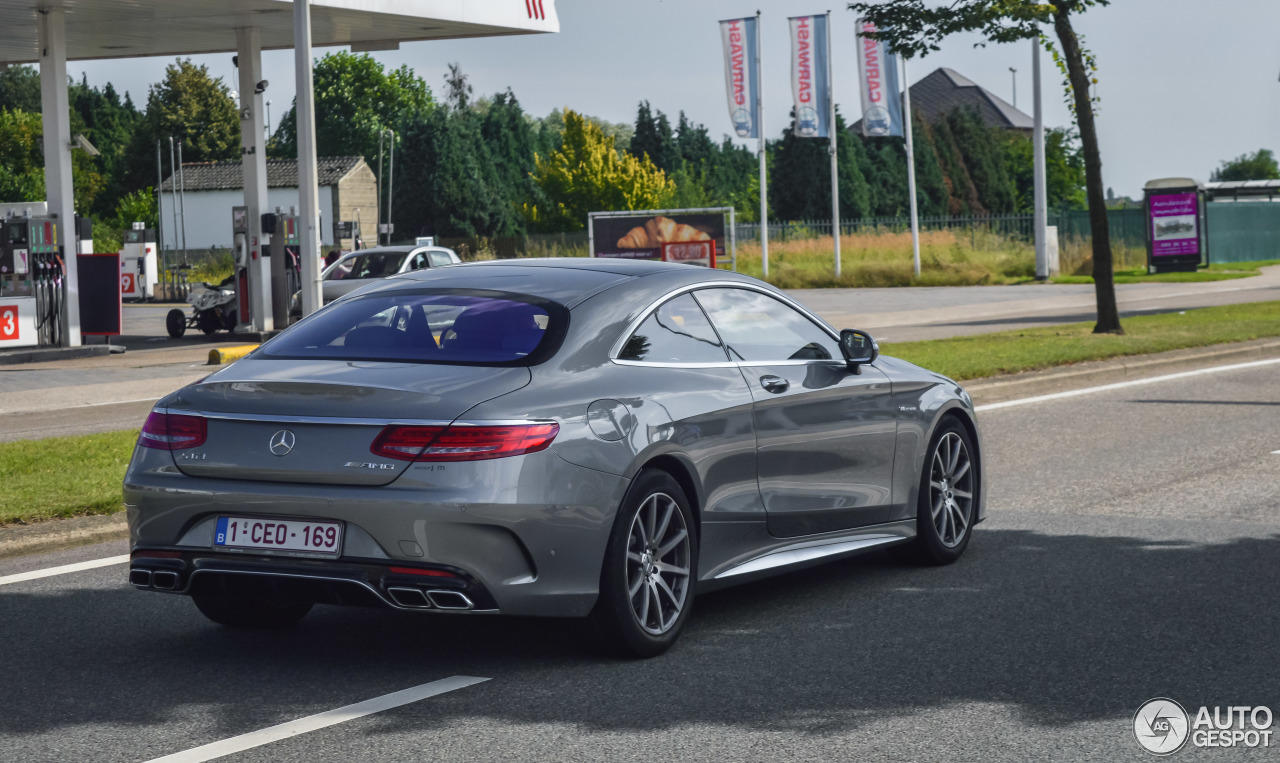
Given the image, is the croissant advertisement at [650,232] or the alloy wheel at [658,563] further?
the croissant advertisement at [650,232]

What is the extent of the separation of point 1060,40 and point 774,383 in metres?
17.3

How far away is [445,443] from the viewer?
5.09 meters

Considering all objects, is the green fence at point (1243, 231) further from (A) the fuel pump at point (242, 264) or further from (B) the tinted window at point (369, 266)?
(A) the fuel pump at point (242, 264)

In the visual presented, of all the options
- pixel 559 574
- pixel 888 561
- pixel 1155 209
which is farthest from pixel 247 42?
pixel 1155 209

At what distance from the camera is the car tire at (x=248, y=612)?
622cm

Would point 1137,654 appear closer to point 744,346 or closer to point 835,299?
point 744,346

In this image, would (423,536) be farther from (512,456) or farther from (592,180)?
(592,180)

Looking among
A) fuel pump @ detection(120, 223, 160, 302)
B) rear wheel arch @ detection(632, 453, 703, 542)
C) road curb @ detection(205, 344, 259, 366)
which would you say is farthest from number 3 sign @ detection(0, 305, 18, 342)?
fuel pump @ detection(120, 223, 160, 302)

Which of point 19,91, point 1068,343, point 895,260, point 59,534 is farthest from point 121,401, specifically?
point 19,91

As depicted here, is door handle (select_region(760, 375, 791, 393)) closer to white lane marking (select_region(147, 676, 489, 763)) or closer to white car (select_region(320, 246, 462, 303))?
white lane marking (select_region(147, 676, 489, 763))

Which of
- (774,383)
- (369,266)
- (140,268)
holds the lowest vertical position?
(774,383)

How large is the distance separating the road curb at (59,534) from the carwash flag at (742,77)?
39908 mm

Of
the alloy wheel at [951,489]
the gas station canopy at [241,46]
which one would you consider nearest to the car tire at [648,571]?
the alloy wheel at [951,489]

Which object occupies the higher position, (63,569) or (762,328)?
(762,328)
